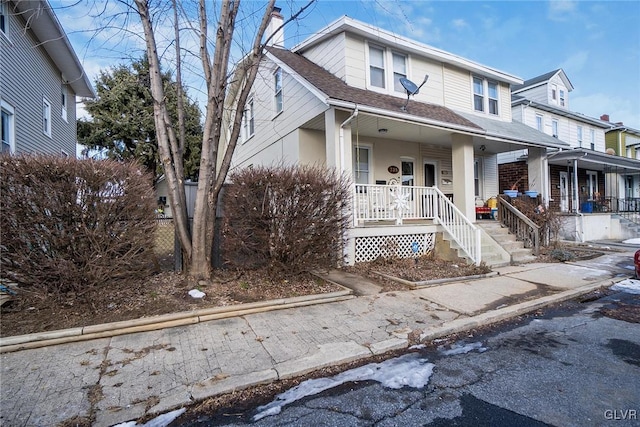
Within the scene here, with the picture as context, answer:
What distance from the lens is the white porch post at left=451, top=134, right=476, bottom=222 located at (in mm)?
10555

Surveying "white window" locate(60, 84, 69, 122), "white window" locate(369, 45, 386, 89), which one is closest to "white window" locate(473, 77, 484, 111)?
"white window" locate(369, 45, 386, 89)

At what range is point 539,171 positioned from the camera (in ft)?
42.6

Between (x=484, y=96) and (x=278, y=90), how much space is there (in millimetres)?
8289

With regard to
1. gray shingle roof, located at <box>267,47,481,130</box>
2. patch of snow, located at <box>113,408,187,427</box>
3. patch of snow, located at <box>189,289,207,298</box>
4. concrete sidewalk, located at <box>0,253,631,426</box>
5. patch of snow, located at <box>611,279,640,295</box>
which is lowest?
patch of snow, located at <box>611,279,640,295</box>

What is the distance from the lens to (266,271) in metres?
5.85

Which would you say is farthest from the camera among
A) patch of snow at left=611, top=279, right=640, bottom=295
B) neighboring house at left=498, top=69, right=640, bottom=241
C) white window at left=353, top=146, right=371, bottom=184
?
neighboring house at left=498, top=69, right=640, bottom=241

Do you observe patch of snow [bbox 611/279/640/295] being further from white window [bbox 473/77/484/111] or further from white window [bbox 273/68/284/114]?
white window [bbox 273/68/284/114]

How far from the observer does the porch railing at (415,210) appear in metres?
8.31

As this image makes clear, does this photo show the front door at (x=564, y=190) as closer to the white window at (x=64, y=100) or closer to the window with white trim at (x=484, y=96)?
the window with white trim at (x=484, y=96)

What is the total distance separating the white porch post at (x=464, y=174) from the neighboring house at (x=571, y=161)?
4.40 metres

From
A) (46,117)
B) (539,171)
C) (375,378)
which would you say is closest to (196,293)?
(375,378)

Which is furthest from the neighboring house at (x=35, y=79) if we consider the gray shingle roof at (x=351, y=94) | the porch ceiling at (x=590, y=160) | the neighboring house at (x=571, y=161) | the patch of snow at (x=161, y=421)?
the neighboring house at (x=571, y=161)

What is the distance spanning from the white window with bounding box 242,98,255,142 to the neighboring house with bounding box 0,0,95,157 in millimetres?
6580

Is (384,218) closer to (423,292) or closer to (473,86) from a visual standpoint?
(423,292)
